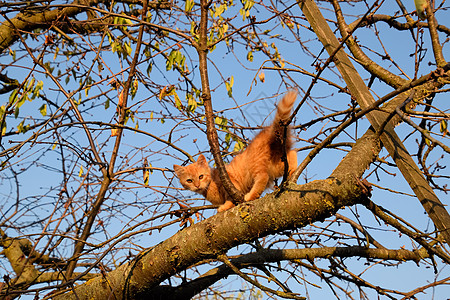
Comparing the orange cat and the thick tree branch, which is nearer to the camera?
the thick tree branch

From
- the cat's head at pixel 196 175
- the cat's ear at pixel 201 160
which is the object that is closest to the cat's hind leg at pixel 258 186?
the cat's head at pixel 196 175

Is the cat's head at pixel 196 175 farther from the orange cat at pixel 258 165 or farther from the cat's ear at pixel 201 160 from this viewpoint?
the orange cat at pixel 258 165

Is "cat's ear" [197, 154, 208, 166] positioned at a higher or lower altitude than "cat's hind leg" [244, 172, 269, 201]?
higher

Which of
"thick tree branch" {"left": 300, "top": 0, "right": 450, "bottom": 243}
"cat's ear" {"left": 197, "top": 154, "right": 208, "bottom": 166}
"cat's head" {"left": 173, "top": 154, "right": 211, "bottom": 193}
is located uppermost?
"cat's ear" {"left": 197, "top": 154, "right": 208, "bottom": 166}

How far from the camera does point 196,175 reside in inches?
178

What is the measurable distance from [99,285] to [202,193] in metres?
1.79

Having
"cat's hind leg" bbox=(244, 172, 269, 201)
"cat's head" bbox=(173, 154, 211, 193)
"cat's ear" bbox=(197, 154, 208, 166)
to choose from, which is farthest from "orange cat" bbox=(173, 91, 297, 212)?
"cat's ear" bbox=(197, 154, 208, 166)

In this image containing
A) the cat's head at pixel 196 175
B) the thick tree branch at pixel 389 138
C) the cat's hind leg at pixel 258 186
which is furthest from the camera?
the cat's head at pixel 196 175

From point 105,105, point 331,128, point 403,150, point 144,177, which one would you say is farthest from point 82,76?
point 403,150

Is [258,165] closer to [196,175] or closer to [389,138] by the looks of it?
[196,175]

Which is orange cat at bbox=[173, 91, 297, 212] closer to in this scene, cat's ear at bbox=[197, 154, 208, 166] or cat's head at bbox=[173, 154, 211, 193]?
cat's head at bbox=[173, 154, 211, 193]

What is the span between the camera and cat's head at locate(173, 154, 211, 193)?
446cm

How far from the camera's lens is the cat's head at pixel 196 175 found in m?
4.46

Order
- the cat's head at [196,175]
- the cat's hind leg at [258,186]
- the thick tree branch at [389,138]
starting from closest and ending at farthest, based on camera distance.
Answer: the thick tree branch at [389,138] → the cat's hind leg at [258,186] → the cat's head at [196,175]
